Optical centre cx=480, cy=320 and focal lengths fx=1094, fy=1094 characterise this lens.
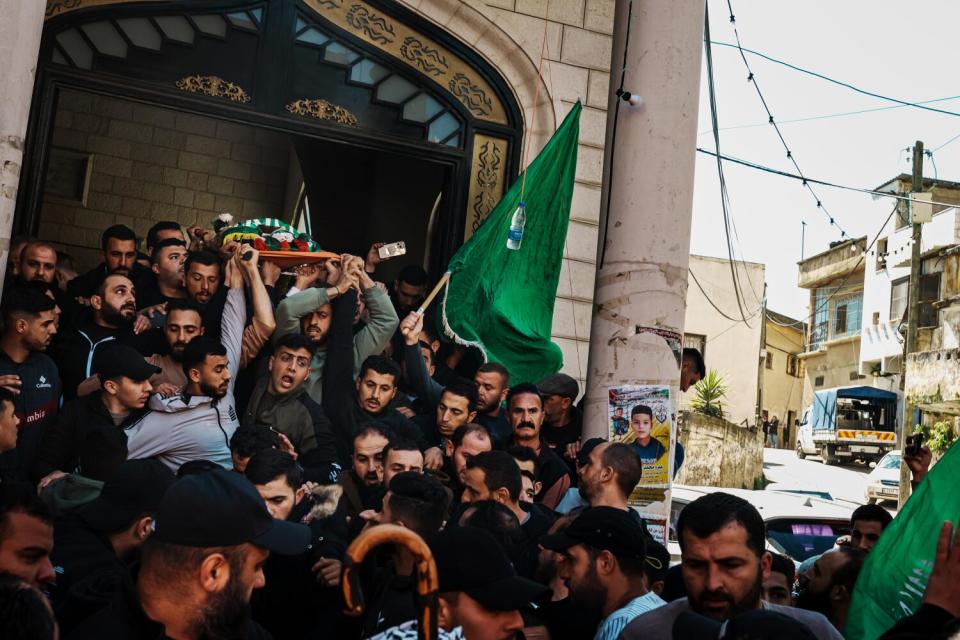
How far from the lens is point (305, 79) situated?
9.55m

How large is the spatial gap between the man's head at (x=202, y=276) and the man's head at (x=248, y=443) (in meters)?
1.86

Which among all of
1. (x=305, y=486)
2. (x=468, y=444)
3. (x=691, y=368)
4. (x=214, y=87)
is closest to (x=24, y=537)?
(x=305, y=486)

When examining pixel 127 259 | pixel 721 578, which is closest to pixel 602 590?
pixel 721 578

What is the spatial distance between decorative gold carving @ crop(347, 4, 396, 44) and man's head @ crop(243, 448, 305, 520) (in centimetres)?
559

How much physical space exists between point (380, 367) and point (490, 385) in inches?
33.3

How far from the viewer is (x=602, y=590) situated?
4375 millimetres

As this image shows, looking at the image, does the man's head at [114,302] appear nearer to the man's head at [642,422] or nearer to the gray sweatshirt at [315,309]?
the gray sweatshirt at [315,309]

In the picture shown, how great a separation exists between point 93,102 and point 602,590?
41.4ft

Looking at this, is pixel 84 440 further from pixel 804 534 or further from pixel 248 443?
pixel 804 534

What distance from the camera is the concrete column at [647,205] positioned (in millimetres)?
6844

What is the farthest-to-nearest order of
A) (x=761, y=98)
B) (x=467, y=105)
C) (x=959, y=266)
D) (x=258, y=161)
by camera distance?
1. (x=959, y=266)
2. (x=258, y=161)
3. (x=761, y=98)
4. (x=467, y=105)

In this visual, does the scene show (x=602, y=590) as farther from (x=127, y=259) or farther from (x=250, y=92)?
(x=250, y=92)

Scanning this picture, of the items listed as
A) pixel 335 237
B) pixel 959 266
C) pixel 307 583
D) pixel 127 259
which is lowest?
pixel 307 583

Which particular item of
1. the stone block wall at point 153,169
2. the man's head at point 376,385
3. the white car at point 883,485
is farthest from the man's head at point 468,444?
the white car at point 883,485
